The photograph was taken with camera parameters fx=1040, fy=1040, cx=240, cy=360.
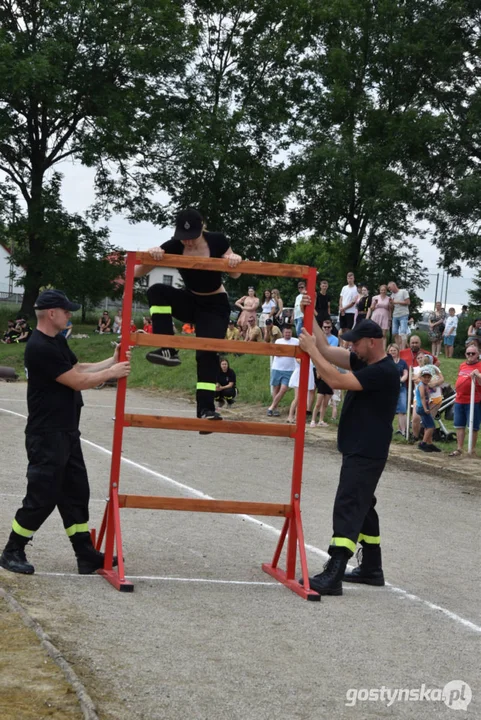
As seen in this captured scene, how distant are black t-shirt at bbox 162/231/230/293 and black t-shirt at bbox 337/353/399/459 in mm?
1365

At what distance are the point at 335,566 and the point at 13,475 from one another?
6.02 meters

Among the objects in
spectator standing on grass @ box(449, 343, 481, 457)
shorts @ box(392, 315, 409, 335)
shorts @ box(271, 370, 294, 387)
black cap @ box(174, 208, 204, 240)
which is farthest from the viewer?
shorts @ box(392, 315, 409, 335)

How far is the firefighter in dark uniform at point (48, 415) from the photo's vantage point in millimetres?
7715

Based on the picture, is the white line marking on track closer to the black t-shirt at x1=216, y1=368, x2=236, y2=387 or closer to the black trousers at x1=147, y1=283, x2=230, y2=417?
the black trousers at x1=147, y1=283, x2=230, y2=417

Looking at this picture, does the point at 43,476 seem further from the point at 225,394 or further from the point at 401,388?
the point at 225,394

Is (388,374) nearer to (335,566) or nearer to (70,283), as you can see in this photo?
(335,566)

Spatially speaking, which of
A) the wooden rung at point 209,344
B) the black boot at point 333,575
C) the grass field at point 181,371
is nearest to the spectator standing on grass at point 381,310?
the grass field at point 181,371

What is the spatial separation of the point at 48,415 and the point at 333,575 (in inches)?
97.8

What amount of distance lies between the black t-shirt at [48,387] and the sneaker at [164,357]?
0.71 metres

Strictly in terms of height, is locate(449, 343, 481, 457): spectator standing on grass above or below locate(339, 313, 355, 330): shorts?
below

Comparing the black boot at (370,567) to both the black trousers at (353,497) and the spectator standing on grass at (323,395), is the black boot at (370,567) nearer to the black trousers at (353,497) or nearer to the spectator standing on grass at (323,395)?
the black trousers at (353,497)

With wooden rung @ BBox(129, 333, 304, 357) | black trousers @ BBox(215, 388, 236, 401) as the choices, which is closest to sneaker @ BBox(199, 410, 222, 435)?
wooden rung @ BBox(129, 333, 304, 357)

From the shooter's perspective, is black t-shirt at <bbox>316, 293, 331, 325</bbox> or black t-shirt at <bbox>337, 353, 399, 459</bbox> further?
black t-shirt at <bbox>316, 293, 331, 325</bbox>

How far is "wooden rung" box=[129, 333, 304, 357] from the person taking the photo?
7641 mm
